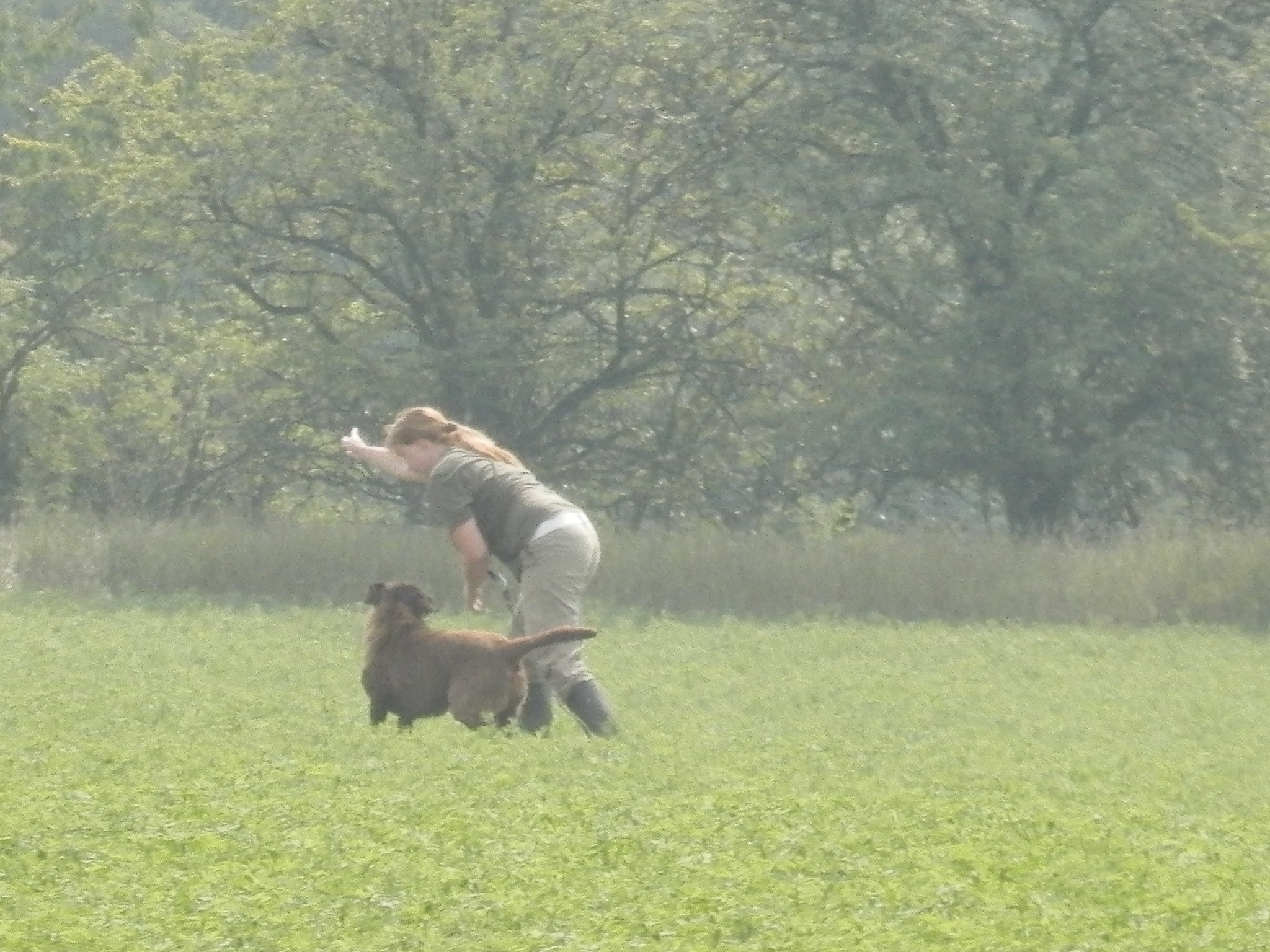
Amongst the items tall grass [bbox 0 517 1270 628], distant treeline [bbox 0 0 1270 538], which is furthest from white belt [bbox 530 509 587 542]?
distant treeline [bbox 0 0 1270 538]

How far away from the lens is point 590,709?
476 inches

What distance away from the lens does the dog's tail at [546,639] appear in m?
11.4

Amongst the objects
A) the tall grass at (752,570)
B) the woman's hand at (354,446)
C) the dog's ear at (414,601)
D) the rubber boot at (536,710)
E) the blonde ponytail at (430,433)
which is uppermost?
the blonde ponytail at (430,433)

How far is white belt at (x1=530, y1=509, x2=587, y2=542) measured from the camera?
11969mm

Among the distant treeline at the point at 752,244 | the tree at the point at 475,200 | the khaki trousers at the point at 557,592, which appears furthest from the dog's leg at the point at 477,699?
the tree at the point at 475,200

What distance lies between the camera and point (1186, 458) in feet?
107

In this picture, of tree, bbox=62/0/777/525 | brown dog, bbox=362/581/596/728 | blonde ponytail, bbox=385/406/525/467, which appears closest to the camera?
brown dog, bbox=362/581/596/728

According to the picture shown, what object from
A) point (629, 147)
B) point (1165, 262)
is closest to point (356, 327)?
point (629, 147)

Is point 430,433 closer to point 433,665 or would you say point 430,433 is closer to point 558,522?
point 558,522

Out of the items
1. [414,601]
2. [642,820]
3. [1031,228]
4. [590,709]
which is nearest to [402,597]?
[414,601]

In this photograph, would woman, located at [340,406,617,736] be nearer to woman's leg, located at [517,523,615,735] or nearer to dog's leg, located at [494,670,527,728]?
woman's leg, located at [517,523,615,735]

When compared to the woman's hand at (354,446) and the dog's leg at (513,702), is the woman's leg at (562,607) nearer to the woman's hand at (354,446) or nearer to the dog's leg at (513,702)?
the dog's leg at (513,702)

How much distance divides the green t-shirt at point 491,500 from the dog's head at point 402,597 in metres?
0.37

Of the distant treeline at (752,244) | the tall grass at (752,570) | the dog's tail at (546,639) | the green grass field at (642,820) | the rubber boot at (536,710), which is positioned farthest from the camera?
the distant treeline at (752,244)
